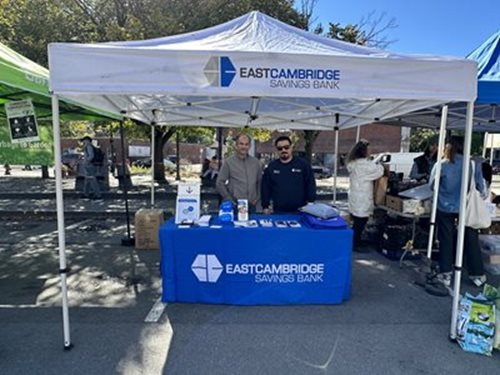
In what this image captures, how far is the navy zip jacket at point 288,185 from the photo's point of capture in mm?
4348

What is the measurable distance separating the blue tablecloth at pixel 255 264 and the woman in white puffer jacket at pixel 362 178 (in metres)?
1.90

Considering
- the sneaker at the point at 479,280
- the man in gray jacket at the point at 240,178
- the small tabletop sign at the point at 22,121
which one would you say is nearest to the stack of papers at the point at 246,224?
the man in gray jacket at the point at 240,178

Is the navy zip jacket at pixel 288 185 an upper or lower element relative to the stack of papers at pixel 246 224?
upper

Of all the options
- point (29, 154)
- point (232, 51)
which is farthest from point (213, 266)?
point (29, 154)

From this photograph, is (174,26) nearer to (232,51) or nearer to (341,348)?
(232,51)

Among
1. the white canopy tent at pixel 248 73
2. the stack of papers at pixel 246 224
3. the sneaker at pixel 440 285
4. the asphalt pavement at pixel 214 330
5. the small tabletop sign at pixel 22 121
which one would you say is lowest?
the asphalt pavement at pixel 214 330

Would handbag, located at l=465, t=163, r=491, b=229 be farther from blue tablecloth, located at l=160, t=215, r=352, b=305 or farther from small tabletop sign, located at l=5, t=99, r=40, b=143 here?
small tabletop sign, located at l=5, t=99, r=40, b=143

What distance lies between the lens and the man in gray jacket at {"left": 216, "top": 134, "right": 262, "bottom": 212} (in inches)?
178

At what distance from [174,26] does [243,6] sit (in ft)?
7.50

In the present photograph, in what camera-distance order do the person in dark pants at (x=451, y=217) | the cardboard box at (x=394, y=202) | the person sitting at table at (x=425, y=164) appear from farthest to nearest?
1. the person sitting at table at (x=425, y=164)
2. the cardboard box at (x=394, y=202)
3. the person in dark pants at (x=451, y=217)

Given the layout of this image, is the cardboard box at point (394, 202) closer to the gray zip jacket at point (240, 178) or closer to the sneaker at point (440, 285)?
the sneaker at point (440, 285)

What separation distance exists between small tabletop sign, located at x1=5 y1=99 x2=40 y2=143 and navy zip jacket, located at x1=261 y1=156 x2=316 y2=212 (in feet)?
8.69

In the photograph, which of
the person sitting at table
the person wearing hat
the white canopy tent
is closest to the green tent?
the white canopy tent

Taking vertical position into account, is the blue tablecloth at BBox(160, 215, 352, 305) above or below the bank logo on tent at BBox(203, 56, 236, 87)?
below
